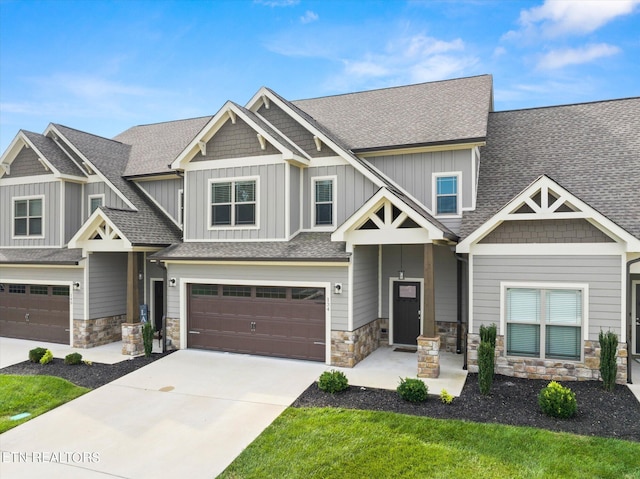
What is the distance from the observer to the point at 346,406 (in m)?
8.18

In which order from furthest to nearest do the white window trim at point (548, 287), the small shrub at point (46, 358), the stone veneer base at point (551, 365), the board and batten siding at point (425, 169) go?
the board and batten siding at point (425, 169) < the small shrub at point (46, 358) < the white window trim at point (548, 287) < the stone veneer base at point (551, 365)

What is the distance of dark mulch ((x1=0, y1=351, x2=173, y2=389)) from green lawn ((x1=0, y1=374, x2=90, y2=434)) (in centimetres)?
37

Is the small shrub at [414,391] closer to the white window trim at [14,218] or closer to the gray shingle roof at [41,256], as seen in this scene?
the gray shingle roof at [41,256]

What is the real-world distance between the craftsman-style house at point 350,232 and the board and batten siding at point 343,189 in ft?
0.15

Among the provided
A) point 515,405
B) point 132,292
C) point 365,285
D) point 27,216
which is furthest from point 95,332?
point 515,405

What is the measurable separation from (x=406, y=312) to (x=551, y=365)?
4218 mm

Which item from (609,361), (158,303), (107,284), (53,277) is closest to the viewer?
(609,361)

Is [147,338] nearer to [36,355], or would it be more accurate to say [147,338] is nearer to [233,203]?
[36,355]

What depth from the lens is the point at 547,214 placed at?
31.9 ft

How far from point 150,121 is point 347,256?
14.8 meters

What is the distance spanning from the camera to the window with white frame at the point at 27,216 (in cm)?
1559

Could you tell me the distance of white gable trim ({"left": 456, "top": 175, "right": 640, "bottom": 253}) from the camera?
30.2 ft

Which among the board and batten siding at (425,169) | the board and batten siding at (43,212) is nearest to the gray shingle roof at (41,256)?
the board and batten siding at (43,212)

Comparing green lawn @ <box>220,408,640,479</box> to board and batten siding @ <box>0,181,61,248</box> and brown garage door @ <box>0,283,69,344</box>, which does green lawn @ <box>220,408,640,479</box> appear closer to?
brown garage door @ <box>0,283,69,344</box>
